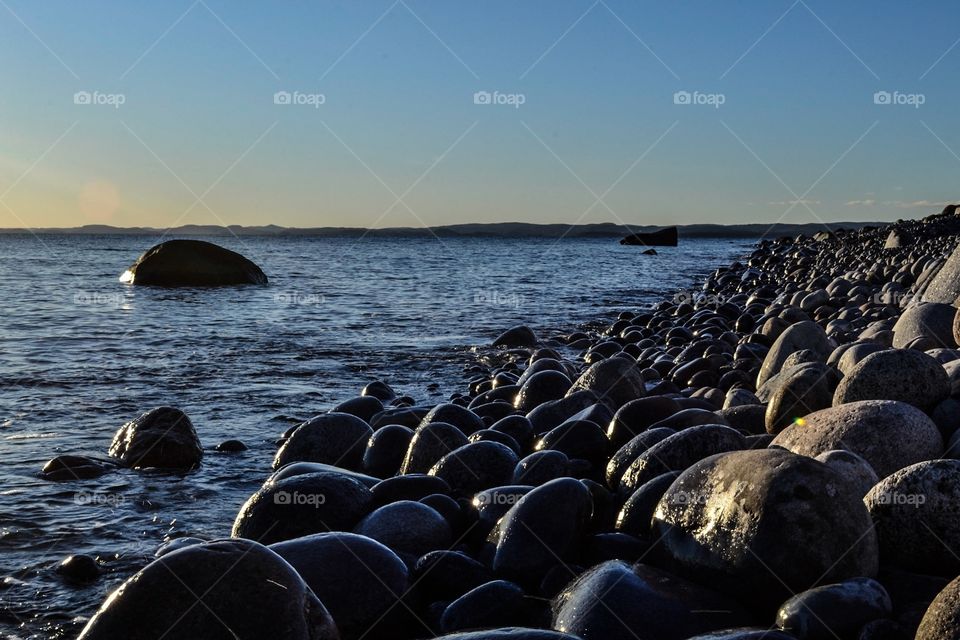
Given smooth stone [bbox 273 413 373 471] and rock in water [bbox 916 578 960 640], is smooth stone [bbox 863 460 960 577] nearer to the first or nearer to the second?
rock in water [bbox 916 578 960 640]

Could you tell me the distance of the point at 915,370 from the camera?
5.26 metres

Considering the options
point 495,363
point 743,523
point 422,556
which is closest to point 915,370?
point 743,523

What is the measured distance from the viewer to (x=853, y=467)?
4.10m

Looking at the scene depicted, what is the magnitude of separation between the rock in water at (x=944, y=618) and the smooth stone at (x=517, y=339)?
1116cm

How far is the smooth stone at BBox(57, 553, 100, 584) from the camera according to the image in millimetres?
4684

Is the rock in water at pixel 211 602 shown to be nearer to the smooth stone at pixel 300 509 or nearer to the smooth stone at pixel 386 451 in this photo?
the smooth stone at pixel 300 509

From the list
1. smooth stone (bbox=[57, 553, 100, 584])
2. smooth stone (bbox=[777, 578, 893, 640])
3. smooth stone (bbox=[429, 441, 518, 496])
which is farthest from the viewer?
smooth stone (bbox=[429, 441, 518, 496])

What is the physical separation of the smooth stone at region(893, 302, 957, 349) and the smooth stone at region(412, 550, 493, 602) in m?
5.16

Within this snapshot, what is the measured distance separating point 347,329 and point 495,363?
204 inches

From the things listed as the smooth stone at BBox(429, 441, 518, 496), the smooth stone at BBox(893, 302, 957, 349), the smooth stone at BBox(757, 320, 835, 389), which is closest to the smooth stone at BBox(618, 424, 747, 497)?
the smooth stone at BBox(429, 441, 518, 496)

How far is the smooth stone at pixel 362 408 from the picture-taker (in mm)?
8320

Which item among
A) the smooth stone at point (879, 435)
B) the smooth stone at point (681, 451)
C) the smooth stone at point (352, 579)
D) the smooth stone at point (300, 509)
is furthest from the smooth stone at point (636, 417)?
the smooth stone at point (352, 579)

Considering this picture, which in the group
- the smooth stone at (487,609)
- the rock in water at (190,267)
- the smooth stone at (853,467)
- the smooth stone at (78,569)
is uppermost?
the rock in water at (190,267)

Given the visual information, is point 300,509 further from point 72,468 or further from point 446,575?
point 72,468
